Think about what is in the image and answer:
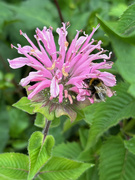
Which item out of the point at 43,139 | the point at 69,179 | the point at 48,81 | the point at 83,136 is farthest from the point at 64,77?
Result: the point at 83,136

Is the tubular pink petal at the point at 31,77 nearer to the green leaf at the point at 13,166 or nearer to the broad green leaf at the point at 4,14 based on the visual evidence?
the green leaf at the point at 13,166

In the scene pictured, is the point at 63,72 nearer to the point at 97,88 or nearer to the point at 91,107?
the point at 97,88

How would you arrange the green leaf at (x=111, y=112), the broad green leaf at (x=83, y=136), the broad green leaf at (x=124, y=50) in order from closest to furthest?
the broad green leaf at (x=124, y=50) → the green leaf at (x=111, y=112) → the broad green leaf at (x=83, y=136)

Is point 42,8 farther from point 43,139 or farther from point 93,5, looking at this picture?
point 43,139

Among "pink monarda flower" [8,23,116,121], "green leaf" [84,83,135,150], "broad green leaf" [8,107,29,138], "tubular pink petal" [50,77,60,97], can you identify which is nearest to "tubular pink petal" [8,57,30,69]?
"pink monarda flower" [8,23,116,121]

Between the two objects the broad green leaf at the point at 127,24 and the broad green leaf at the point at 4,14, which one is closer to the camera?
the broad green leaf at the point at 127,24

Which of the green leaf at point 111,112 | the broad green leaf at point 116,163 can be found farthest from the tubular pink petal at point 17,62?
the broad green leaf at point 116,163
